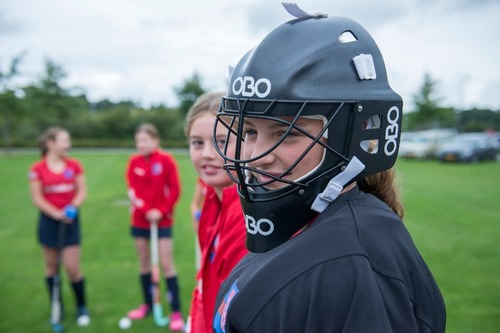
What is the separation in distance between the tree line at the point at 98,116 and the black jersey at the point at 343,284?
3028 cm

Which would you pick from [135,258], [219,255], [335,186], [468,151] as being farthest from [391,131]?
[468,151]

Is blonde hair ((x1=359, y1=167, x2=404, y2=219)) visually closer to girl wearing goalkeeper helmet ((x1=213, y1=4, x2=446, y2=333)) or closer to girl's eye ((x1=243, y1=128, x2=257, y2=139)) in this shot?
girl wearing goalkeeper helmet ((x1=213, y1=4, x2=446, y2=333))

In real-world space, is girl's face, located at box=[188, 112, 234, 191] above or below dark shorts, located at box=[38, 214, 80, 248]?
above

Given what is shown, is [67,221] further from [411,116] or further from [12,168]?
[411,116]

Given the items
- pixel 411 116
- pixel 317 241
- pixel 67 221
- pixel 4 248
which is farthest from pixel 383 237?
pixel 411 116

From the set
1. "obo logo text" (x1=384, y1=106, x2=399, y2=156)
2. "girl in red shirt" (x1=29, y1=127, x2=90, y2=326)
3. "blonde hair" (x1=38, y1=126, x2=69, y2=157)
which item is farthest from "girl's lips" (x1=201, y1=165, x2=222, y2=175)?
"blonde hair" (x1=38, y1=126, x2=69, y2=157)

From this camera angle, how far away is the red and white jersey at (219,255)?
1.92m

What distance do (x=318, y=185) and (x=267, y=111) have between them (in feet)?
0.94

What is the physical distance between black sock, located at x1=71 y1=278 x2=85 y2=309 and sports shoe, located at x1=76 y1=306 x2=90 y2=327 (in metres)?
0.05

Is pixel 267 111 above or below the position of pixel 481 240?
above

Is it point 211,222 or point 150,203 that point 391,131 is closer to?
point 211,222

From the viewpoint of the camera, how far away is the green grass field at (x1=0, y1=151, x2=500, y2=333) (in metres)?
4.94

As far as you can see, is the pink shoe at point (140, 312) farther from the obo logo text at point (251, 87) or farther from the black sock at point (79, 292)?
the obo logo text at point (251, 87)

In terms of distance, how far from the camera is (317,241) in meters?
1.15
